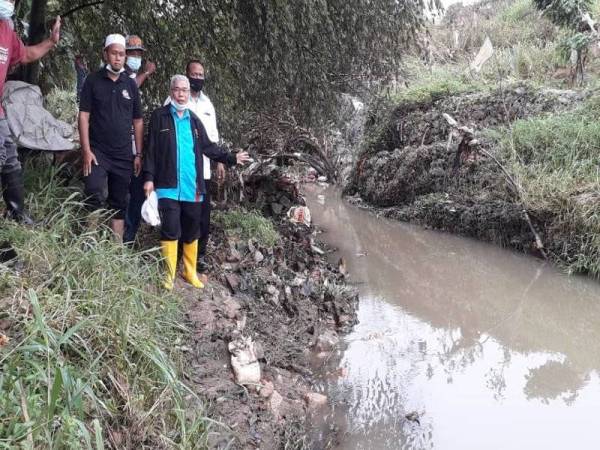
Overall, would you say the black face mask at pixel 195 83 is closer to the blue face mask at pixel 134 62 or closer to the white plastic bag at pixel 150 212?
the blue face mask at pixel 134 62

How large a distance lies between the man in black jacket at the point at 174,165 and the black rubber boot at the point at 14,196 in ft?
3.04

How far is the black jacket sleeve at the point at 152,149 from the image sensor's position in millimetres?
4426

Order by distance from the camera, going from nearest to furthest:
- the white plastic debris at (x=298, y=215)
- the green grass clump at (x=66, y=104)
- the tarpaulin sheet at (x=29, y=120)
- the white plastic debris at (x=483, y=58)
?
the tarpaulin sheet at (x=29, y=120) < the green grass clump at (x=66, y=104) < the white plastic debris at (x=298, y=215) < the white plastic debris at (x=483, y=58)

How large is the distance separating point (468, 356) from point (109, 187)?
12.3ft

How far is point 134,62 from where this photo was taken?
470 cm

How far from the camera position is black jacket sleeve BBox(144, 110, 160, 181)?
443 cm

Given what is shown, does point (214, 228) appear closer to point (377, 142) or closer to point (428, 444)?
point (428, 444)

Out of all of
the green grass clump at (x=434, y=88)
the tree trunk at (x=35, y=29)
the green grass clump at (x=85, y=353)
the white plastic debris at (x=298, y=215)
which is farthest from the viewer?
the green grass clump at (x=434, y=88)

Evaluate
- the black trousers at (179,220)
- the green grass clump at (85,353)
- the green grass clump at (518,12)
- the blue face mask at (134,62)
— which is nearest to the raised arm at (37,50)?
the blue face mask at (134,62)

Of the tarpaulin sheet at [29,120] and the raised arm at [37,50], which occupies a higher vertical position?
the raised arm at [37,50]

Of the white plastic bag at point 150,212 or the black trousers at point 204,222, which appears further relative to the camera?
the black trousers at point 204,222

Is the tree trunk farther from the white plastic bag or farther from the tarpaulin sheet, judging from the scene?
the white plastic bag

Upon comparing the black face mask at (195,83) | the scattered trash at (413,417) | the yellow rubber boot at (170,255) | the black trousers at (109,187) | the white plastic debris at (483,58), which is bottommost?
the scattered trash at (413,417)

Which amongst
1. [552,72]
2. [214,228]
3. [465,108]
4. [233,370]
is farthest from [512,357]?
[552,72]
